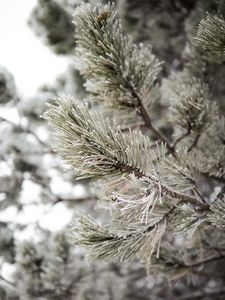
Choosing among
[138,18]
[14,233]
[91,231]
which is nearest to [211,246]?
[91,231]

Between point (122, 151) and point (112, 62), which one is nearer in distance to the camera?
point (122, 151)

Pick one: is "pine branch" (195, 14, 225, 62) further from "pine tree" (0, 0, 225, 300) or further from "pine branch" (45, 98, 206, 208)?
"pine branch" (45, 98, 206, 208)

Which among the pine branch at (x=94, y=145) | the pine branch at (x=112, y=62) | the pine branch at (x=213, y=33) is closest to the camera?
the pine branch at (x=94, y=145)

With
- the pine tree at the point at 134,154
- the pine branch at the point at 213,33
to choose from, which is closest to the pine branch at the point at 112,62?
the pine tree at the point at 134,154

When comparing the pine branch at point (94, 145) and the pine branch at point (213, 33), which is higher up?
the pine branch at point (213, 33)

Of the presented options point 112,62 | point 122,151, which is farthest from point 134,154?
point 112,62

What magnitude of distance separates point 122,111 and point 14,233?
140 cm

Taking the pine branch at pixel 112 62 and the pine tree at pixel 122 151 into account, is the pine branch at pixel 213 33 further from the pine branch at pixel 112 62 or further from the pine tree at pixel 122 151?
the pine branch at pixel 112 62

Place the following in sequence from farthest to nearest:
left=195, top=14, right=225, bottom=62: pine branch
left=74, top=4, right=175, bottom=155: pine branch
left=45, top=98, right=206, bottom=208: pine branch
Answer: left=74, top=4, right=175, bottom=155: pine branch → left=195, top=14, right=225, bottom=62: pine branch → left=45, top=98, right=206, bottom=208: pine branch

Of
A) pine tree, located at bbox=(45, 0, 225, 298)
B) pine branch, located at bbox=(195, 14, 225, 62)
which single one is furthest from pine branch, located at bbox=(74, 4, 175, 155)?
pine branch, located at bbox=(195, 14, 225, 62)

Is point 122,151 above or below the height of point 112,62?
below

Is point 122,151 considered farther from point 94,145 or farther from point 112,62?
point 112,62

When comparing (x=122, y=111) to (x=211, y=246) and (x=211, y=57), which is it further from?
(x=211, y=246)

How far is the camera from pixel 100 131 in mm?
1104
